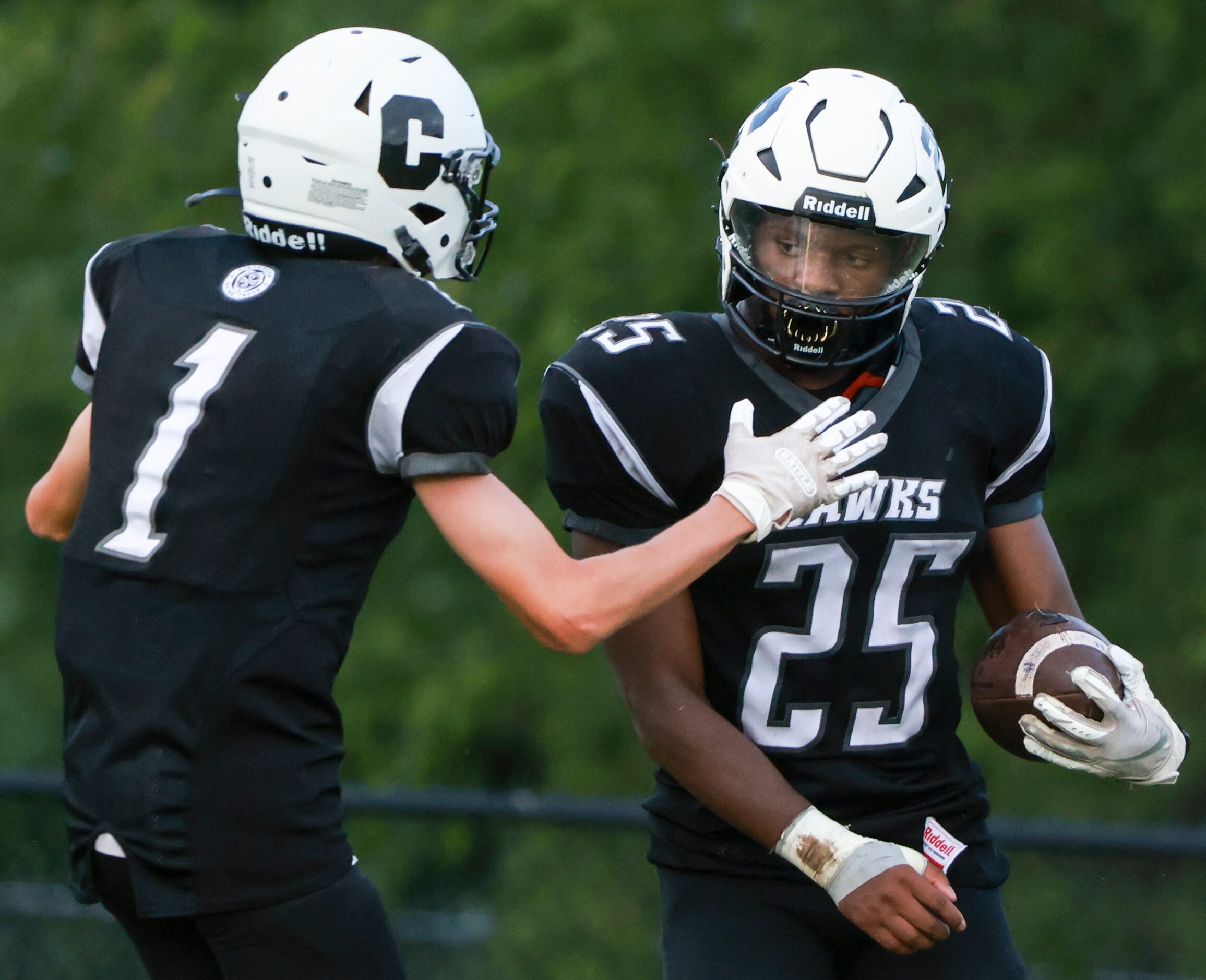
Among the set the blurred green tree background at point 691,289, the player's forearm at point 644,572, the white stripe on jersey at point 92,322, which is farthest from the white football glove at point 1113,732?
the blurred green tree background at point 691,289

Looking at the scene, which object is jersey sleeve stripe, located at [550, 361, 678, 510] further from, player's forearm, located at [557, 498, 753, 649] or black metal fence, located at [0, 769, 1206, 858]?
black metal fence, located at [0, 769, 1206, 858]

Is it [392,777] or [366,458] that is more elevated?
[366,458]

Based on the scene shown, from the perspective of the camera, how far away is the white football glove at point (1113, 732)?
10.3 ft

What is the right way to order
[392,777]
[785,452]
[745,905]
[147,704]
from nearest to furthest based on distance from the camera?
1. [147,704]
2. [785,452]
3. [745,905]
4. [392,777]

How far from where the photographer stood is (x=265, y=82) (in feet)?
9.96

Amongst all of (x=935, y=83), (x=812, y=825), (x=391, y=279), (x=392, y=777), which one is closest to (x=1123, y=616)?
(x=935, y=83)

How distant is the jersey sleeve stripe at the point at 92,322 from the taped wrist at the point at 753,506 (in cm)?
112

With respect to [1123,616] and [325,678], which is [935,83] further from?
[325,678]

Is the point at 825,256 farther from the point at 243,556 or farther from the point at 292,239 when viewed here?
Result: the point at 243,556

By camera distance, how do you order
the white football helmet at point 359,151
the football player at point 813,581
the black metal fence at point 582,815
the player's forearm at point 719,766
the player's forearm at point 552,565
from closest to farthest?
the player's forearm at point 552,565, the white football helmet at point 359,151, the player's forearm at point 719,766, the football player at point 813,581, the black metal fence at point 582,815

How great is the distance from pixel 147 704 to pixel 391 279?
78 cm

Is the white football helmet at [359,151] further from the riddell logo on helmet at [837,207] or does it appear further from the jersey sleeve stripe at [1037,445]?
the jersey sleeve stripe at [1037,445]

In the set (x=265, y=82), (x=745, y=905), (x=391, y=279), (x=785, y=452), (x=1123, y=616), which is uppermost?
(x=265, y=82)

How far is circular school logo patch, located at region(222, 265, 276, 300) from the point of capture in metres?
2.79
